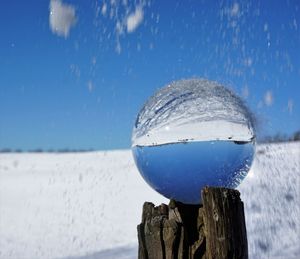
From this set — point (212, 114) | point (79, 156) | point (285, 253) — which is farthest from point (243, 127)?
point (79, 156)

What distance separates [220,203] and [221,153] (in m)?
0.32

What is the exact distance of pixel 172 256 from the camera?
3004mm

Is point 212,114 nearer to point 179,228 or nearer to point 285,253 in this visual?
point 179,228

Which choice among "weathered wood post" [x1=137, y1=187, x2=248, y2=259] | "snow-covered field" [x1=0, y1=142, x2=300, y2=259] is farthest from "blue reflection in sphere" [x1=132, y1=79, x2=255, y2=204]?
"snow-covered field" [x1=0, y1=142, x2=300, y2=259]

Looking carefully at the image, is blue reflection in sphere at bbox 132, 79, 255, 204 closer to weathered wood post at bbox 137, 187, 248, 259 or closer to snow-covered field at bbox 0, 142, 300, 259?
weathered wood post at bbox 137, 187, 248, 259

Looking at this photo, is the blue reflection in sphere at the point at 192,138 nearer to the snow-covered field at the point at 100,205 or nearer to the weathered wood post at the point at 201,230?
the weathered wood post at the point at 201,230

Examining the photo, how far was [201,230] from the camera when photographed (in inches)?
121

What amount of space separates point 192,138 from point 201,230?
0.59 m

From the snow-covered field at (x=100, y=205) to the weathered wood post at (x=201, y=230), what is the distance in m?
4.62

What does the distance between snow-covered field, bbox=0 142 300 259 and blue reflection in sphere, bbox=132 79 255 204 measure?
4660 millimetres

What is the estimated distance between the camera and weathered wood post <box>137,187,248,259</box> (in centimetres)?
294

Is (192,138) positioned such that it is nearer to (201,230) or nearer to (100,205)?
(201,230)

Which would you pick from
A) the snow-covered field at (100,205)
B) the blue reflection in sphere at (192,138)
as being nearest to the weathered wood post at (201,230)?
the blue reflection in sphere at (192,138)

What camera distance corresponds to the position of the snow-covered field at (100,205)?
8.91 m
